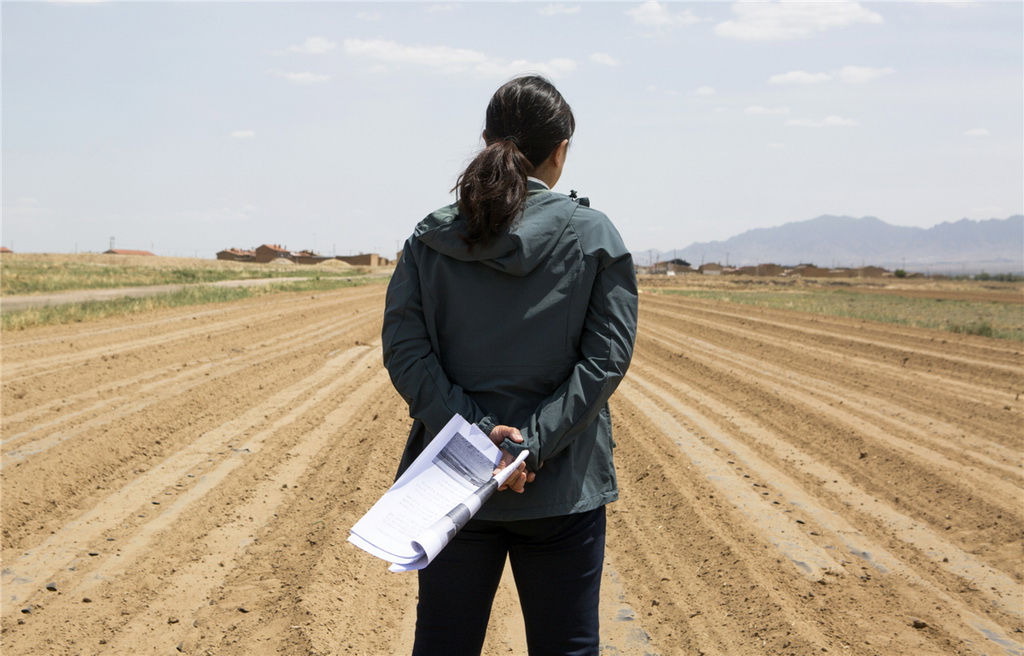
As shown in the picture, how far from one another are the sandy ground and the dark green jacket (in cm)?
229

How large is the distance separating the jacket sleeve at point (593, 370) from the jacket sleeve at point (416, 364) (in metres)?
0.14

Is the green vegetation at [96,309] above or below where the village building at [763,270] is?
below

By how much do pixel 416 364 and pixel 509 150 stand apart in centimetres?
60

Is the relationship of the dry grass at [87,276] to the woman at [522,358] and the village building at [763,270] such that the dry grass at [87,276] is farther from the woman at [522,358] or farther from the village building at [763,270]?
the village building at [763,270]

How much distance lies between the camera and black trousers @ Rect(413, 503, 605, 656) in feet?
Result: 7.05

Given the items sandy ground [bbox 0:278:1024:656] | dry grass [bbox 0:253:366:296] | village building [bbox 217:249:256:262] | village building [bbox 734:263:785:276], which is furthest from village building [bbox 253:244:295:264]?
sandy ground [bbox 0:278:1024:656]

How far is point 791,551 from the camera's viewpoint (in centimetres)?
530

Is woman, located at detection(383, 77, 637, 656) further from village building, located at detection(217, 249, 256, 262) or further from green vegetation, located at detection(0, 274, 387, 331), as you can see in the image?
village building, located at detection(217, 249, 256, 262)

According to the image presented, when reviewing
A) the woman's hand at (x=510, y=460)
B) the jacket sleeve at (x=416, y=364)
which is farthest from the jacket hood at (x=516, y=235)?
the woman's hand at (x=510, y=460)

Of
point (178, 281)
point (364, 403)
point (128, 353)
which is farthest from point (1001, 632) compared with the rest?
point (178, 281)

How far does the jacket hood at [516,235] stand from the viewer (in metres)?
2.05

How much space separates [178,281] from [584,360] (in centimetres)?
4959

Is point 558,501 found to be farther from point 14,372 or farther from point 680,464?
point 14,372

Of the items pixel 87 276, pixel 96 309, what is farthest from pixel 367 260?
pixel 96 309
